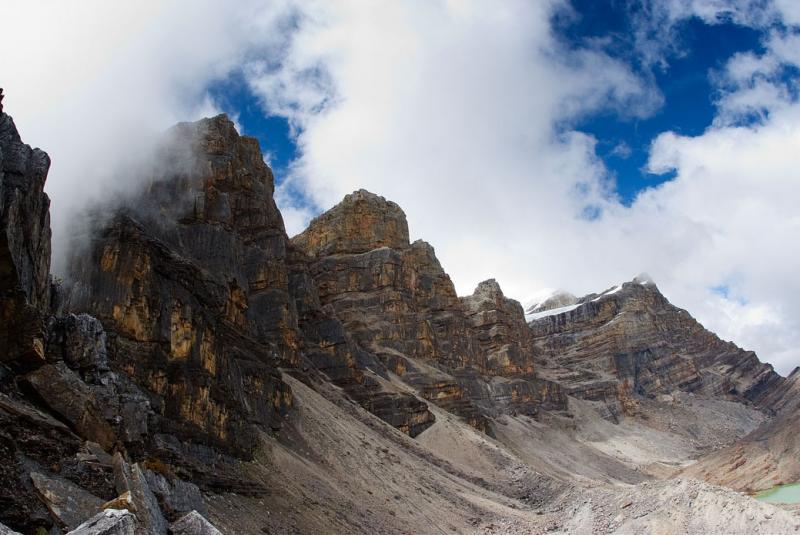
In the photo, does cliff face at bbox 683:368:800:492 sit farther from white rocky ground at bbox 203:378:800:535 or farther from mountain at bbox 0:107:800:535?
white rocky ground at bbox 203:378:800:535

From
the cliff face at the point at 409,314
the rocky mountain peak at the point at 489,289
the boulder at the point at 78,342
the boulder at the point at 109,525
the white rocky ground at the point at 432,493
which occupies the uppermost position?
the rocky mountain peak at the point at 489,289

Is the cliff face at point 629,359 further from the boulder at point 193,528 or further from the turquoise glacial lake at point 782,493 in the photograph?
the boulder at point 193,528

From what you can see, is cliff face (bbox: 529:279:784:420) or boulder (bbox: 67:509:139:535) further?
cliff face (bbox: 529:279:784:420)

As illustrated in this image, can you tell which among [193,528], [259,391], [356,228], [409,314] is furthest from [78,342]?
[356,228]

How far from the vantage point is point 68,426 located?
19047 mm

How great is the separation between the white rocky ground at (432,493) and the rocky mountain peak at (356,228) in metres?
41.5

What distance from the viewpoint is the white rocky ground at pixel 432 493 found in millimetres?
32250

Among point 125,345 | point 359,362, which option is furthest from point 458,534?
point 359,362

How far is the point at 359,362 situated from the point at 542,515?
1396 inches

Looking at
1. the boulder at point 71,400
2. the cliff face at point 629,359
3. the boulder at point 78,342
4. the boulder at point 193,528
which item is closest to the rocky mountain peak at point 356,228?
the cliff face at point 629,359

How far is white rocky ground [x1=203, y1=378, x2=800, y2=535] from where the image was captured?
32.2 meters

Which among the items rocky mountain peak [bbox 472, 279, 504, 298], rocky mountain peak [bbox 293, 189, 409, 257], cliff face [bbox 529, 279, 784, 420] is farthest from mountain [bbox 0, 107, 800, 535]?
cliff face [bbox 529, 279, 784, 420]

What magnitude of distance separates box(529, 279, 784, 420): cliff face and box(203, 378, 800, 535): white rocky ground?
76.8 metres

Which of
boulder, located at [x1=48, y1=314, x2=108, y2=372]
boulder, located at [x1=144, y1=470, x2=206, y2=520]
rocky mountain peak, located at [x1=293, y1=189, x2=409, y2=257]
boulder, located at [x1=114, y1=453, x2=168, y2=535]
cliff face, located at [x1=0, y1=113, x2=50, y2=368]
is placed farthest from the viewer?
rocky mountain peak, located at [x1=293, y1=189, x2=409, y2=257]
